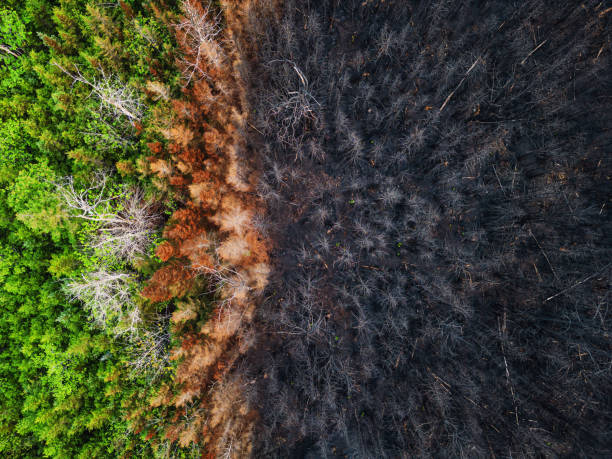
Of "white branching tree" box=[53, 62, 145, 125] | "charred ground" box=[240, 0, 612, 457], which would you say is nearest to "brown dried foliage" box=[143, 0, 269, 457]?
"charred ground" box=[240, 0, 612, 457]

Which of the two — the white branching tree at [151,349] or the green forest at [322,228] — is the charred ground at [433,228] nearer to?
the green forest at [322,228]

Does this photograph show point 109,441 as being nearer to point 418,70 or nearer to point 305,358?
point 305,358

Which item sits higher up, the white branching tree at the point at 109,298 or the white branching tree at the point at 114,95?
the white branching tree at the point at 114,95

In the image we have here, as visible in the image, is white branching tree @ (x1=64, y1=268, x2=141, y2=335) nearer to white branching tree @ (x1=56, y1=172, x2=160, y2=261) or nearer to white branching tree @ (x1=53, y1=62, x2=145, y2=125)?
white branching tree @ (x1=56, y1=172, x2=160, y2=261)

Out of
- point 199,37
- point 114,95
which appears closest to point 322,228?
point 199,37

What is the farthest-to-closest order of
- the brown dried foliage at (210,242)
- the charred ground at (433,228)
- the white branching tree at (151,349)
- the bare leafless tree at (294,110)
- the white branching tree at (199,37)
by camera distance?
1. the charred ground at (433,228)
2. the bare leafless tree at (294,110)
3. the white branching tree at (151,349)
4. the brown dried foliage at (210,242)
5. the white branching tree at (199,37)

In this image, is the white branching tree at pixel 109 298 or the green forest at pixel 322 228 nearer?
the white branching tree at pixel 109 298

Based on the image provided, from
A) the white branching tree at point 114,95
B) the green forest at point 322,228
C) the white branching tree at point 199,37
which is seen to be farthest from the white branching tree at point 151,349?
the white branching tree at point 199,37

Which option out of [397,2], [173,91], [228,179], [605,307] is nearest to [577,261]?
[605,307]

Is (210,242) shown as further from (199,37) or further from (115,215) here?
(199,37)
